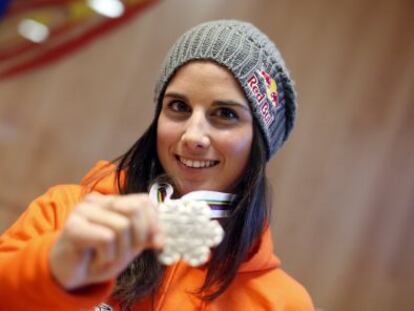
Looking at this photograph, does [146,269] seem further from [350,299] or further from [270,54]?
[350,299]

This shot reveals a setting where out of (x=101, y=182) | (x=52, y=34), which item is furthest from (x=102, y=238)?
(x=52, y=34)

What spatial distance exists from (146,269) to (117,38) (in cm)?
100

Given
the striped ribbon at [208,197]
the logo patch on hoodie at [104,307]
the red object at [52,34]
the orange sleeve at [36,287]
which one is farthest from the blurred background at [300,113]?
the orange sleeve at [36,287]

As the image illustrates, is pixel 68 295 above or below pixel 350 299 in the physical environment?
above

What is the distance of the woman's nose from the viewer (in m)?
0.83

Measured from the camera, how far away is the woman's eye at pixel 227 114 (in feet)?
2.89

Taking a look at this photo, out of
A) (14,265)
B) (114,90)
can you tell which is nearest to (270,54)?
(14,265)

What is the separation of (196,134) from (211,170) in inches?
3.3

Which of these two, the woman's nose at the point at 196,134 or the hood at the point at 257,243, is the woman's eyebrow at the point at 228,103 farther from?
the hood at the point at 257,243

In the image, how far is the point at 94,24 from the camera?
5.31 feet

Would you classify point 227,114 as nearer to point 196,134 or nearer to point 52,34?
point 196,134

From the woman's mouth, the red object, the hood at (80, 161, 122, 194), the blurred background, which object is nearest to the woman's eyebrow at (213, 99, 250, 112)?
the woman's mouth

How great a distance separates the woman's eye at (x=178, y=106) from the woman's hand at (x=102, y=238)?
0.38m

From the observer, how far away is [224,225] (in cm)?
91
